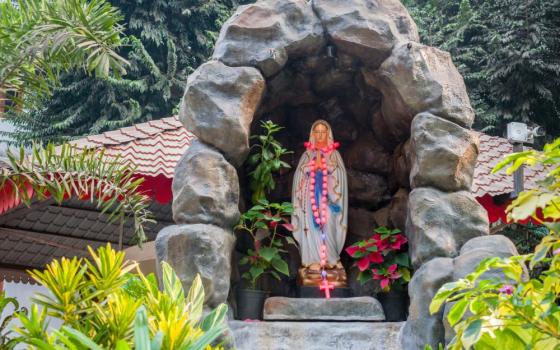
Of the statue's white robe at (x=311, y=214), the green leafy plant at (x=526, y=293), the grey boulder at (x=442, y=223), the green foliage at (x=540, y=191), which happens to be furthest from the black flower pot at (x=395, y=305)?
the green foliage at (x=540, y=191)

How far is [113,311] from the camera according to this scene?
3117 millimetres

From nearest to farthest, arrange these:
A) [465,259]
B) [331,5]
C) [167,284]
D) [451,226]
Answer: [167,284]
[465,259]
[451,226]
[331,5]

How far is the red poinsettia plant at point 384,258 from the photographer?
5.36 m

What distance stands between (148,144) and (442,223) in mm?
4489

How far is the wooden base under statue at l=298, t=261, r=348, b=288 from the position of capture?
18.4ft

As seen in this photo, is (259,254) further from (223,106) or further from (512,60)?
(512,60)

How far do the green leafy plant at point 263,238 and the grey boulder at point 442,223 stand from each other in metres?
1.15

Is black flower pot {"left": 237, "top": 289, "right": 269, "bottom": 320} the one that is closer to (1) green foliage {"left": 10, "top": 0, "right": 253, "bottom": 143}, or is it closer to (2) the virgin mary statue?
(2) the virgin mary statue

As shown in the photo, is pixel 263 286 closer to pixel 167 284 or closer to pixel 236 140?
pixel 236 140

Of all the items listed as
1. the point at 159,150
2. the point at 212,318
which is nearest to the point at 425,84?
the point at 212,318

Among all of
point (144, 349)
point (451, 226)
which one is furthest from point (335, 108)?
point (144, 349)

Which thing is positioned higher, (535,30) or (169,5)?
(169,5)

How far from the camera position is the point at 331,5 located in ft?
18.2

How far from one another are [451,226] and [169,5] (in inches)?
522
